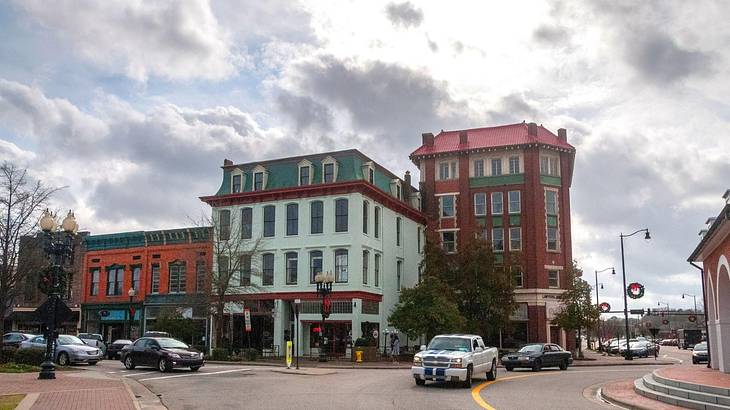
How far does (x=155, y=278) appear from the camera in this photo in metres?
56.4

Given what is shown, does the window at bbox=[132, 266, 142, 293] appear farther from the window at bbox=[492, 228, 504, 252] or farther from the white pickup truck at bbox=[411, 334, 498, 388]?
the white pickup truck at bbox=[411, 334, 498, 388]

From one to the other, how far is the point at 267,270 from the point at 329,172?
840 centimetres

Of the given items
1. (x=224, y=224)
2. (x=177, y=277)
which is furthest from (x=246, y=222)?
(x=177, y=277)

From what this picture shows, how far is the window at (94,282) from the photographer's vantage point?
59.2 meters

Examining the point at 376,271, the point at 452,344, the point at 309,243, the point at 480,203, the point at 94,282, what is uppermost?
the point at 480,203

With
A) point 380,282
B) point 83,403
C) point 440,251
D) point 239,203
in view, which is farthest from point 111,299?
point 83,403

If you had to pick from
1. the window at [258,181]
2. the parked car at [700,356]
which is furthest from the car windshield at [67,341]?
the parked car at [700,356]

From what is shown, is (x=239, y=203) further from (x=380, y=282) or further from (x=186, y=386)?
(x=186, y=386)

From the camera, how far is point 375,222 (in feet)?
166

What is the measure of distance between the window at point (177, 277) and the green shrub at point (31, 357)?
2505cm

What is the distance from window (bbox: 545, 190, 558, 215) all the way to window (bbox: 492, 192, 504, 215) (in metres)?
3.78

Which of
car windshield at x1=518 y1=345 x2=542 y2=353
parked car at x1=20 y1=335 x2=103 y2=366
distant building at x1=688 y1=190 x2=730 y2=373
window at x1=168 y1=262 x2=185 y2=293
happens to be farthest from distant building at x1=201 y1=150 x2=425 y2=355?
distant building at x1=688 y1=190 x2=730 y2=373

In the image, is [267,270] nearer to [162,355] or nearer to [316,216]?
[316,216]

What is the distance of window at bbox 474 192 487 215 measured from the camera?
5903 cm
